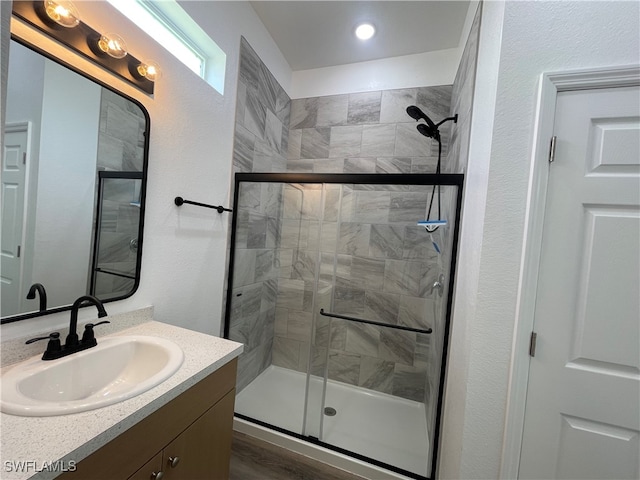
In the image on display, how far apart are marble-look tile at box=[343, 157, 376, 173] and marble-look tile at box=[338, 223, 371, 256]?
1.73 ft

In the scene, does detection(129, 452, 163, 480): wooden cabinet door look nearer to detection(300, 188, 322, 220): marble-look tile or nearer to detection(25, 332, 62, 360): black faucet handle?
detection(25, 332, 62, 360): black faucet handle

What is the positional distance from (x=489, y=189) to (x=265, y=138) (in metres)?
1.78

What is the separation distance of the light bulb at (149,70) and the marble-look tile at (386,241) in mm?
1745

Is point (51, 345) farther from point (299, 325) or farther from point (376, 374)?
point (376, 374)

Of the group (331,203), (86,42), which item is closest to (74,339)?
(86,42)

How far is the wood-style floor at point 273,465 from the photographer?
149 centimetres

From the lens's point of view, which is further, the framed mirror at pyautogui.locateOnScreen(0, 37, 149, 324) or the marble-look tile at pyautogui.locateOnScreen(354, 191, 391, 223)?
the marble-look tile at pyautogui.locateOnScreen(354, 191, 391, 223)

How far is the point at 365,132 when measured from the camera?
7.84ft

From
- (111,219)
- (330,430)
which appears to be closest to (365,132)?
(111,219)

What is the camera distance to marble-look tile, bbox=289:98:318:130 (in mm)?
2559

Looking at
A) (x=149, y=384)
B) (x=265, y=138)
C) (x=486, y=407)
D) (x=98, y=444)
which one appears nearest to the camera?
(x=98, y=444)

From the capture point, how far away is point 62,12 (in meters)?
0.89

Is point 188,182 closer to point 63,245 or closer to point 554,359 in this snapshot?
point 63,245

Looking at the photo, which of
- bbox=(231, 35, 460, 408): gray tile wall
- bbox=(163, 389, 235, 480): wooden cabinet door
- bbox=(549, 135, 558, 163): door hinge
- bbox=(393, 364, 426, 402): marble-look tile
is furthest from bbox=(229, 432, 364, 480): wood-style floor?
bbox=(549, 135, 558, 163): door hinge
